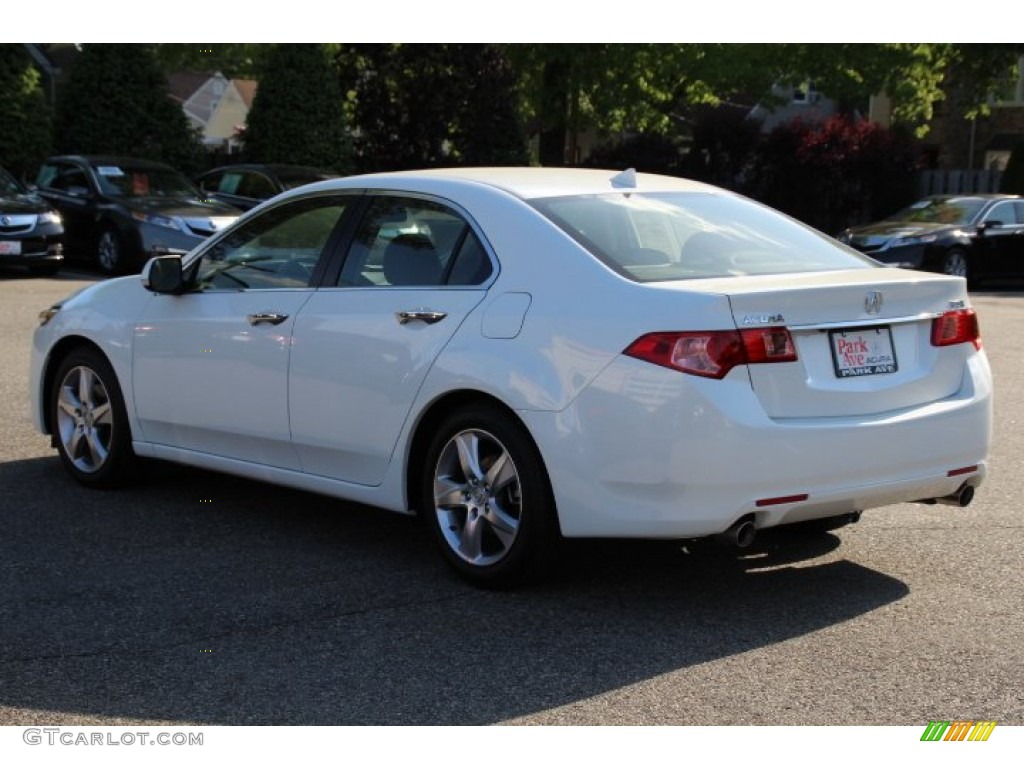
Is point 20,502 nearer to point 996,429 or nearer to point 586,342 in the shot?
point 586,342

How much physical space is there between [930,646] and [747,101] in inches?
1925

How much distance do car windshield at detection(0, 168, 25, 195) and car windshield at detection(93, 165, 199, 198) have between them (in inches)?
41.9

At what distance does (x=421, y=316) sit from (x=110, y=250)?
15.4 meters

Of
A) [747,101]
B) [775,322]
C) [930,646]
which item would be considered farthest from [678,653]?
[747,101]

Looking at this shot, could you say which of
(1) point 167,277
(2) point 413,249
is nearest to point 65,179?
(1) point 167,277

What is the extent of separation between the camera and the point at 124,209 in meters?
20.3

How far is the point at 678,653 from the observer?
507 centimetres

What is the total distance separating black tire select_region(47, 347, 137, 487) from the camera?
7.37 m

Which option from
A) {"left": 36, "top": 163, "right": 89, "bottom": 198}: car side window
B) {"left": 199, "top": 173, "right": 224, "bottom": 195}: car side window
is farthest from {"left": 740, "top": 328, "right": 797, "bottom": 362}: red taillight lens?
{"left": 199, "top": 173, "right": 224, "bottom": 195}: car side window

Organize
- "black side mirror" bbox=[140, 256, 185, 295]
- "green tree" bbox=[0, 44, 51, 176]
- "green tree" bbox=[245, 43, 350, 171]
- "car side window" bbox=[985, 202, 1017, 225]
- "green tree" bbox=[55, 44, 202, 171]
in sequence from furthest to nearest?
"green tree" bbox=[245, 43, 350, 171] < "green tree" bbox=[55, 44, 202, 171] < "green tree" bbox=[0, 44, 51, 176] < "car side window" bbox=[985, 202, 1017, 225] < "black side mirror" bbox=[140, 256, 185, 295]

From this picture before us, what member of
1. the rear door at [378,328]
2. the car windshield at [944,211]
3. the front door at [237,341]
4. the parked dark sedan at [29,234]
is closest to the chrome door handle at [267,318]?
the front door at [237,341]

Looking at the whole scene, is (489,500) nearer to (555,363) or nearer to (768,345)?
(555,363)

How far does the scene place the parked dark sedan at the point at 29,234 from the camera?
1916 cm

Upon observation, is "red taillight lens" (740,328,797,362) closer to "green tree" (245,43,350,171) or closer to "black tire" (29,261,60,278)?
"black tire" (29,261,60,278)
